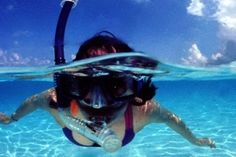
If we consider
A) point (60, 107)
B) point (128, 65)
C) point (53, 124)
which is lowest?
point (53, 124)

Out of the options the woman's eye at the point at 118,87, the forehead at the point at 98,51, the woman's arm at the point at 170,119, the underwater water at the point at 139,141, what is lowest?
the underwater water at the point at 139,141

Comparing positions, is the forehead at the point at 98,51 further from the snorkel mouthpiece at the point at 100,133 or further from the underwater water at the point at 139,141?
the underwater water at the point at 139,141

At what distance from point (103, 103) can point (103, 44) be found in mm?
1406

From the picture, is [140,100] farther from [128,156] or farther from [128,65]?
[128,156]

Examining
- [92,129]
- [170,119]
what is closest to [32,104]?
[92,129]

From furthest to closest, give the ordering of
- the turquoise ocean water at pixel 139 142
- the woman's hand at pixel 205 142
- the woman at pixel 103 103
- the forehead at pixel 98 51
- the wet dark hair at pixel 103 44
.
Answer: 1. the turquoise ocean water at pixel 139 142
2. the woman's hand at pixel 205 142
3. the forehead at pixel 98 51
4. the wet dark hair at pixel 103 44
5. the woman at pixel 103 103

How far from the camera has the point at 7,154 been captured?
10094mm

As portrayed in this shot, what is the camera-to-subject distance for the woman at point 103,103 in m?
3.79

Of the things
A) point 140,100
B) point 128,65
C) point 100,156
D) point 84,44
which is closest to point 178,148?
point 100,156

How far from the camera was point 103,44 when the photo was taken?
4.82 meters

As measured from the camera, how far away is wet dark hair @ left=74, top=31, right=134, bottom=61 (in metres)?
4.61

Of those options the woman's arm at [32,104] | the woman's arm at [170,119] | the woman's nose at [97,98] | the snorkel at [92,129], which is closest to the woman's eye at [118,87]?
the woman's nose at [97,98]

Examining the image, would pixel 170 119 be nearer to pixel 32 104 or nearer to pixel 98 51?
pixel 98 51

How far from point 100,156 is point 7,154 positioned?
3244mm
